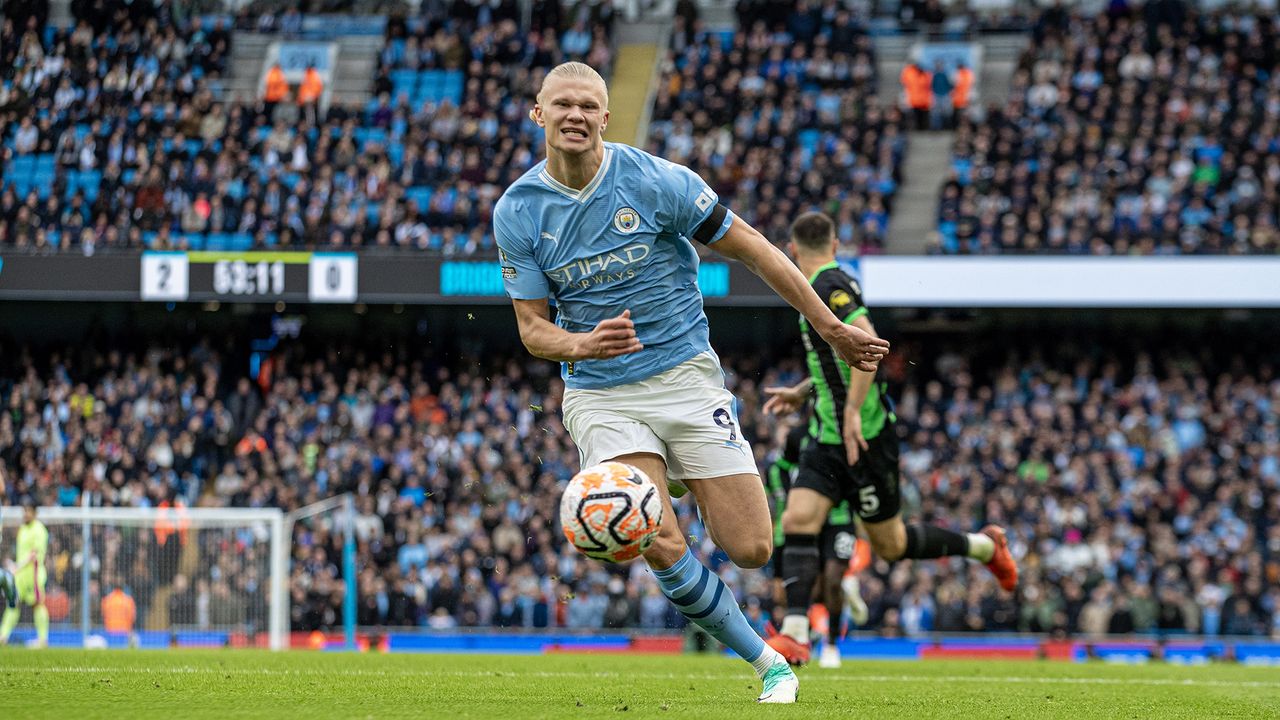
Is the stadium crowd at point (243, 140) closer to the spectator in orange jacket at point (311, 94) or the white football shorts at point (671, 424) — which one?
the spectator in orange jacket at point (311, 94)

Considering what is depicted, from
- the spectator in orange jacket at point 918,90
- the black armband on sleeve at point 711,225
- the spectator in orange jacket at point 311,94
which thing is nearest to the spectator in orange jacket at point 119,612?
the spectator in orange jacket at point 311,94

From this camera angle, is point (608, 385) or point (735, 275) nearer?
point (608, 385)

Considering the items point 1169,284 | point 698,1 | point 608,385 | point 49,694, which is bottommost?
point 49,694

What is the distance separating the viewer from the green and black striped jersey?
8.92 m

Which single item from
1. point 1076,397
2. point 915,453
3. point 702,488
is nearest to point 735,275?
point 915,453

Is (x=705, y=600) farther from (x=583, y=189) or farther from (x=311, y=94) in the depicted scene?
(x=311, y=94)

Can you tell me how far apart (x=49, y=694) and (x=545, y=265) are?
2512 mm

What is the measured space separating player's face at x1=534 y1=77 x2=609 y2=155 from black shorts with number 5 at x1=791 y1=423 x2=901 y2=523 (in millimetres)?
3800

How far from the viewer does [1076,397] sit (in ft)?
77.5

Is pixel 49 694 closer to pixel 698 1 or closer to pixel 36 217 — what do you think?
pixel 36 217

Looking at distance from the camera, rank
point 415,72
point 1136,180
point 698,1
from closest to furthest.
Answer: point 1136,180
point 415,72
point 698,1

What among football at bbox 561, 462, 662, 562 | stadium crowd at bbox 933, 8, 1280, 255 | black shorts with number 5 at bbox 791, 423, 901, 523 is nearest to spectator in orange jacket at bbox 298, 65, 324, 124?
stadium crowd at bbox 933, 8, 1280, 255

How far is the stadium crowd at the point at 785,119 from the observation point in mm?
24453

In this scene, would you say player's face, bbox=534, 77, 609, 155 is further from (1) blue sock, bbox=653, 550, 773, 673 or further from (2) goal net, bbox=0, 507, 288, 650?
(2) goal net, bbox=0, 507, 288, 650
